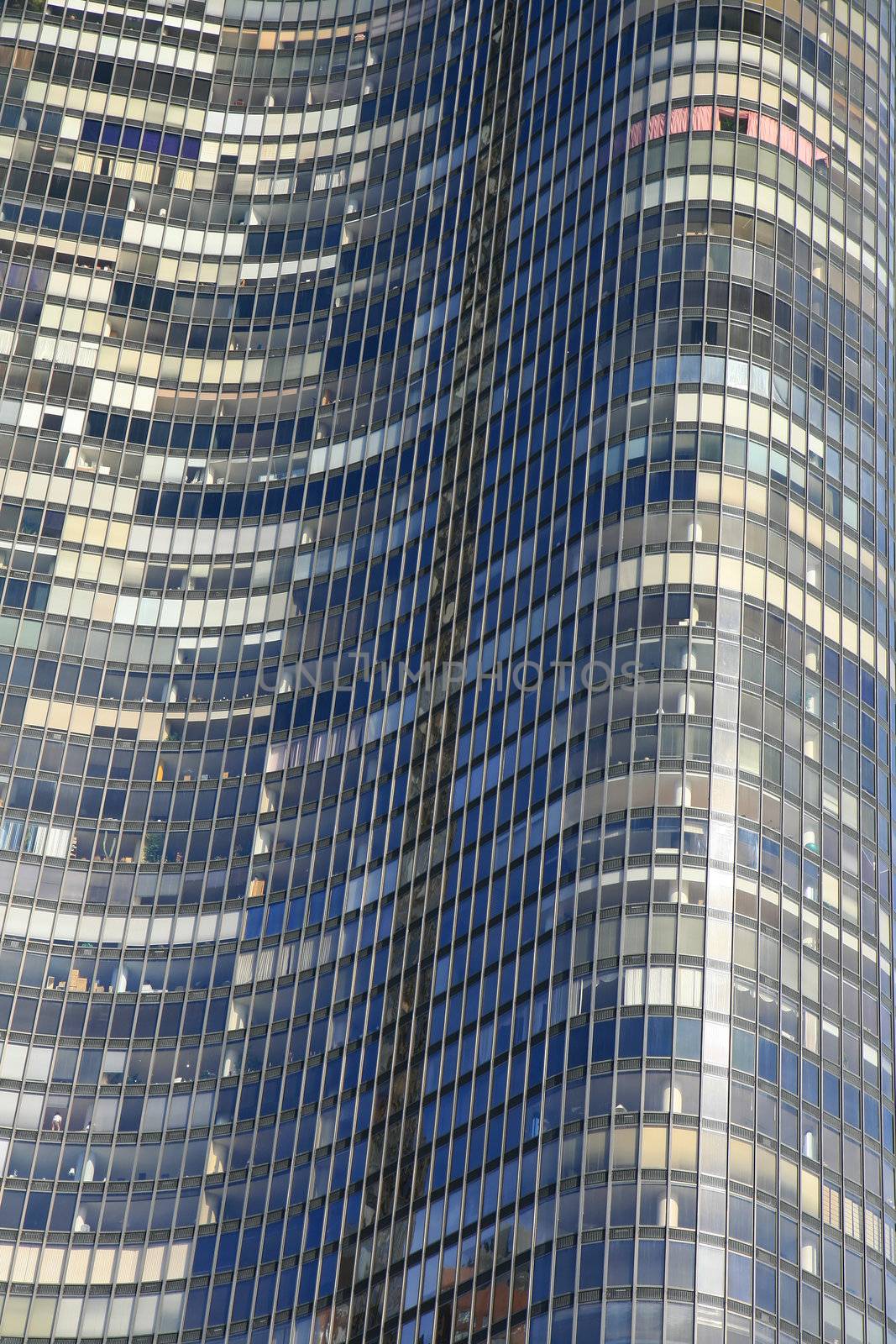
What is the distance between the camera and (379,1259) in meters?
107

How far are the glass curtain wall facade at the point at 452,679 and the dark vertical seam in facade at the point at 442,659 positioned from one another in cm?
33

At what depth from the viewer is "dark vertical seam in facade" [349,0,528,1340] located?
4306 inches

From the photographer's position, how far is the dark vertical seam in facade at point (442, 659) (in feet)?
359

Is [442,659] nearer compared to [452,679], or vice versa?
[452,679]

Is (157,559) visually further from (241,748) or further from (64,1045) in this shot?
(64,1045)

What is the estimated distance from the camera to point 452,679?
123188 mm

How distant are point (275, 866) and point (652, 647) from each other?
85.3 feet

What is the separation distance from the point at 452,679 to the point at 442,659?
6.58ft

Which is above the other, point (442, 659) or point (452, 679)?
point (442, 659)

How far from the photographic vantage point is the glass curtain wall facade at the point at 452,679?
334ft

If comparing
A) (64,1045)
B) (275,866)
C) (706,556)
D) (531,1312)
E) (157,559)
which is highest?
(157,559)

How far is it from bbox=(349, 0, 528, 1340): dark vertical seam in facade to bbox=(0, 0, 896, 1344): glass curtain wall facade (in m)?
0.33

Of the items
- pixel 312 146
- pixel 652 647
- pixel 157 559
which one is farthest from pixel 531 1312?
pixel 312 146

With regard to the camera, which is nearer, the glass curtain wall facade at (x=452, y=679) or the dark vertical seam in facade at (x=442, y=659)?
the glass curtain wall facade at (x=452, y=679)
